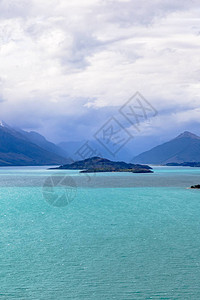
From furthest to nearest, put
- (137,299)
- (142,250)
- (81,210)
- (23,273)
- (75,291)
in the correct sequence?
(81,210)
(142,250)
(23,273)
(75,291)
(137,299)

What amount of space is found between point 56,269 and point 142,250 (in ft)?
24.3

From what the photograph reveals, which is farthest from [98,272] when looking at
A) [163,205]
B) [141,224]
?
[163,205]

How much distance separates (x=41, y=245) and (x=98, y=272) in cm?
863

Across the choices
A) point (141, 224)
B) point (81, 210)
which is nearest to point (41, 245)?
point (141, 224)

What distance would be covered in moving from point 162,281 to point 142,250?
22.3ft

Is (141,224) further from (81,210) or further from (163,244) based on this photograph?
(81,210)

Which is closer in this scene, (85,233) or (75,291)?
(75,291)

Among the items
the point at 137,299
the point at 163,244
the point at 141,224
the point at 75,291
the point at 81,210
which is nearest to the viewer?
the point at 137,299

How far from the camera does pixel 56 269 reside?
2220cm

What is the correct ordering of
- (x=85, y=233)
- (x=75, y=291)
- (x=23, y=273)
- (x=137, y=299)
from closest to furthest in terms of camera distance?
(x=137, y=299) → (x=75, y=291) → (x=23, y=273) → (x=85, y=233)

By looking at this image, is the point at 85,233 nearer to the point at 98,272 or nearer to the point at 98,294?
the point at 98,272

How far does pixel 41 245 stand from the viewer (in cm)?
2864

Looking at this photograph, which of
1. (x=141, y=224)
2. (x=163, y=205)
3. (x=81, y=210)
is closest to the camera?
(x=141, y=224)

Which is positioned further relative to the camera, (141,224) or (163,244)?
(141,224)
